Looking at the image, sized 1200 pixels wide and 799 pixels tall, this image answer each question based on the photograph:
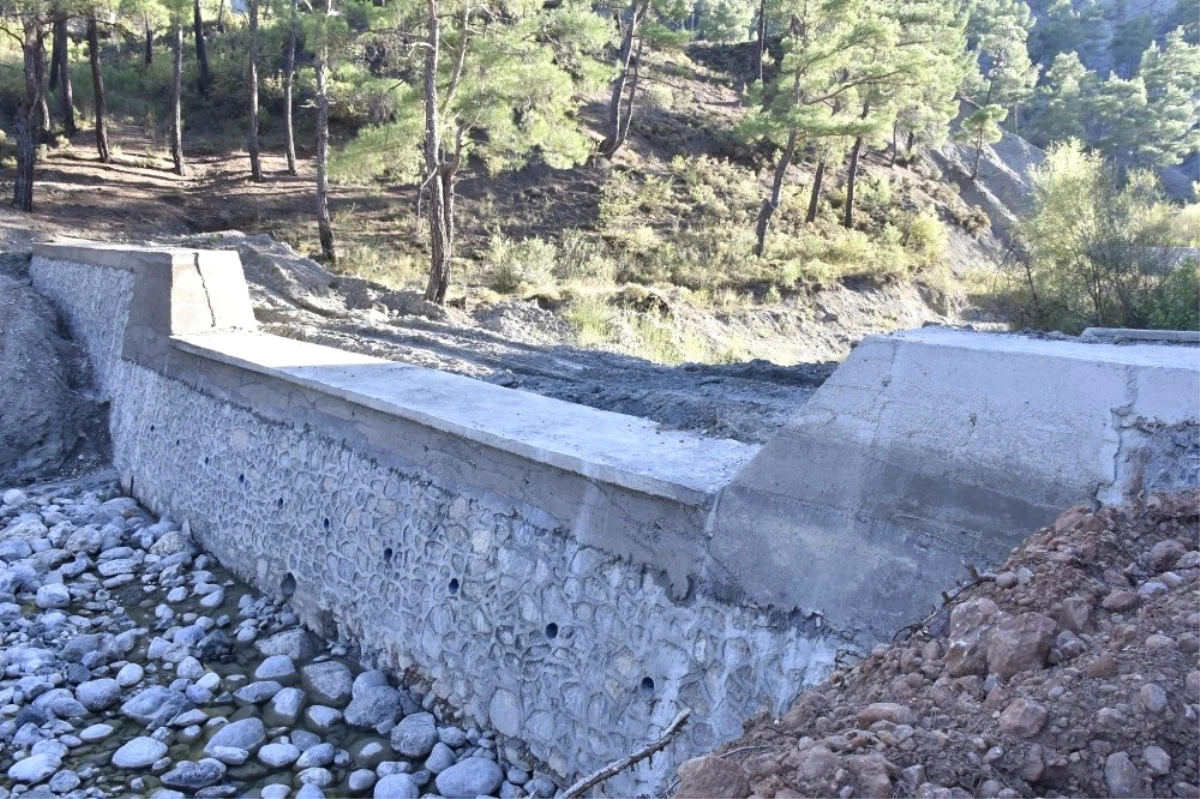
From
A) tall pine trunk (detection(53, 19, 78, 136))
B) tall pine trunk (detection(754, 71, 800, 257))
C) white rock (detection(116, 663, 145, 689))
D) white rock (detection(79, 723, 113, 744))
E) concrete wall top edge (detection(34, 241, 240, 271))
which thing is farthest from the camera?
tall pine trunk (detection(53, 19, 78, 136))

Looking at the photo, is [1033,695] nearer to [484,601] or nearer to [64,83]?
[484,601]

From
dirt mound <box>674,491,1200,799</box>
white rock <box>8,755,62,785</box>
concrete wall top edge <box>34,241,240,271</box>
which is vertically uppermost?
concrete wall top edge <box>34,241,240,271</box>

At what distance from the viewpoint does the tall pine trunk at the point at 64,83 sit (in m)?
21.9

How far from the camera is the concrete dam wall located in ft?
10.3

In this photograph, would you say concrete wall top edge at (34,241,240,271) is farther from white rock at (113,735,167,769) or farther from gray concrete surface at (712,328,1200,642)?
gray concrete surface at (712,328,1200,642)

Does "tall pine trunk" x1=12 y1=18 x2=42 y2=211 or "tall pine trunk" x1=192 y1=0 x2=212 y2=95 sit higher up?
"tall pine trunk" x1=192 y1=0 x2=212 y2=95

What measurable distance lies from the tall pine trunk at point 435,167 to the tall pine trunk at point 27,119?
8385 mm

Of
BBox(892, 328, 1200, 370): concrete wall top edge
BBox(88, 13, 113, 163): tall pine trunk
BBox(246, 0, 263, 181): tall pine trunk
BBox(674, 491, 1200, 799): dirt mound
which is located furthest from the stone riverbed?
BBox(88, 13, 113, 163): tall pine trunk

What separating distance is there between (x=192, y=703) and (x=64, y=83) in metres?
22.6

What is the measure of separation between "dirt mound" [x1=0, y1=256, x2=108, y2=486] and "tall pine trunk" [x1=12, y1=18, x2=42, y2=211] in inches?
348

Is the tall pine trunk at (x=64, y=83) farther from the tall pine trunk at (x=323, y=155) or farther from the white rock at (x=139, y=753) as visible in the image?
the white rock at (x=139, y=753)

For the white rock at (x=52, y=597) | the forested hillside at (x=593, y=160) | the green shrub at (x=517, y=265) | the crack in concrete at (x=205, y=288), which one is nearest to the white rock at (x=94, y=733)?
the white rock at (x=52, y=597)

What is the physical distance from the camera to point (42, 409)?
8.77 metres

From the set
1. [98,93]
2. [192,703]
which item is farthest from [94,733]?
[98,93]
